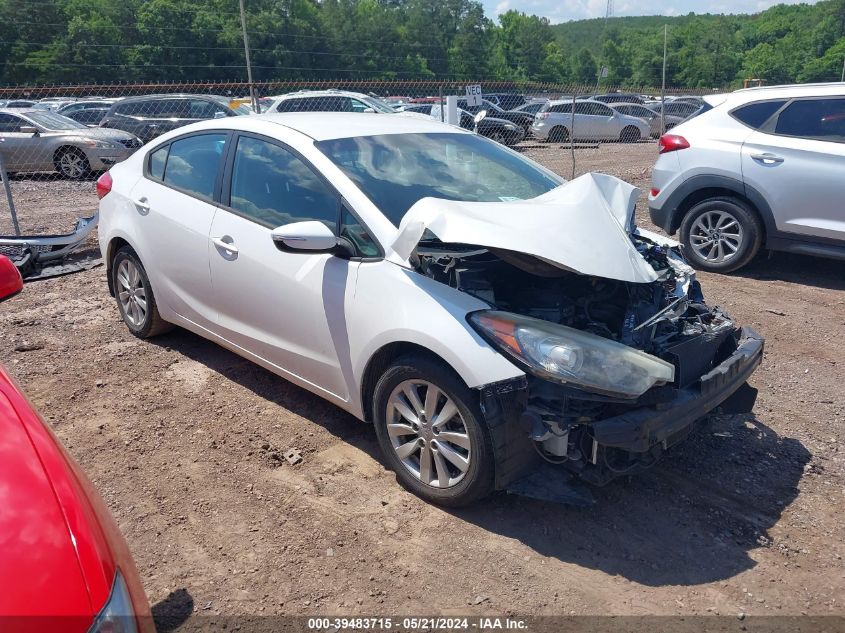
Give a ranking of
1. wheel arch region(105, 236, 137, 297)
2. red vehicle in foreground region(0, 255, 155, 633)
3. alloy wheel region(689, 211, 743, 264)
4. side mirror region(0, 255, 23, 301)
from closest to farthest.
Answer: red vehicle in foreground region(0, 255, 155, 633), side mirror region(0, 255, 23, 301), wheel arch region(105, 236, 137, 297), alloy wheel region(689, 211, 743, 264)

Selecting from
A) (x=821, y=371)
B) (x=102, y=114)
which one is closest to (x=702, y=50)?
(x=102, y=114)

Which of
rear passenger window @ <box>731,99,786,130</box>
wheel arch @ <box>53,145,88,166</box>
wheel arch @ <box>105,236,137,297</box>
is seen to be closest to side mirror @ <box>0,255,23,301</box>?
wheel arch @ <box>105,236,137,297</box>

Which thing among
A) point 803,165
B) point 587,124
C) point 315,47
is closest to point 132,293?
point 803,165

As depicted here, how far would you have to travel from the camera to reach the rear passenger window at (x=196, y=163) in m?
4.47

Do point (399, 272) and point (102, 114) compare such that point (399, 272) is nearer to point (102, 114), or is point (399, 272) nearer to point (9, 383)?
point (9, 383)

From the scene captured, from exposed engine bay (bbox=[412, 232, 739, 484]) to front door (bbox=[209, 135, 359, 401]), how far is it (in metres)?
0.59

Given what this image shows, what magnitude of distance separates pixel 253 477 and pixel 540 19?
113151 mm

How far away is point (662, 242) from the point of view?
14.1 feet

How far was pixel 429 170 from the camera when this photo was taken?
158 inches

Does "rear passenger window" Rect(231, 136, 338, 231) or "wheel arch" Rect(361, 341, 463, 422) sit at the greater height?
"rear passenger window" Rect(231, 136, 338, 231)

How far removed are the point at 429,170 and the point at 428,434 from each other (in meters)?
1.54

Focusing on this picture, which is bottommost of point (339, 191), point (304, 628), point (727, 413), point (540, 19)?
point (304, 628)

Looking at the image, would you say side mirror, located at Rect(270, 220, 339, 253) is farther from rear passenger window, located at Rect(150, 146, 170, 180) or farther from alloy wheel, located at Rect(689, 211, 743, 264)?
alloy wheel, located at Rect(689, 211, 743, 264)

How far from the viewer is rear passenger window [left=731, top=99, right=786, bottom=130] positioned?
666 cm
